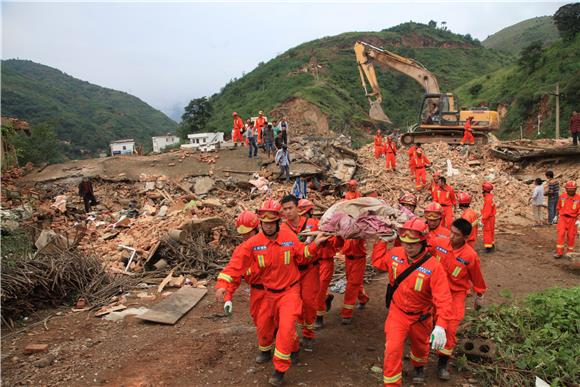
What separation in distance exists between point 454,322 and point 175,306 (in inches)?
154

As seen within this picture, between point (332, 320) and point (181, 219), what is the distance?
5.45 meters

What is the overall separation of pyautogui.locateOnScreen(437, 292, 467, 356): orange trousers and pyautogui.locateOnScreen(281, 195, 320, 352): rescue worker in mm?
1393

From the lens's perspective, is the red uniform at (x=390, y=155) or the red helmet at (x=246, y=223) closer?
the red helmet at (x=246, y=223)

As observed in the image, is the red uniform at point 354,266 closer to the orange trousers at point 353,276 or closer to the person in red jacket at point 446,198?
the orange trousers at point 353,276

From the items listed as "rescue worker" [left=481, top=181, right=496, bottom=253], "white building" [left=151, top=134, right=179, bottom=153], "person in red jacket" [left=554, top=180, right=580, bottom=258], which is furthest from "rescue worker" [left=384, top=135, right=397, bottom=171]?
"white building" [left=151, top=134, right=179, bottom=153]

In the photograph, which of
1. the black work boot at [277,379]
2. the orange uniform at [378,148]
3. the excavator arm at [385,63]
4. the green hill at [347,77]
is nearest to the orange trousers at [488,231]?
the black work boot at [277,379]

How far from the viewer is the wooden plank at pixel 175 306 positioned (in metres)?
5.66

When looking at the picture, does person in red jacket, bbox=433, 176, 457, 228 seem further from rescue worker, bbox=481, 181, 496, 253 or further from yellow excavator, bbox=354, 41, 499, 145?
yellow excavator, bbox=354, 41, 499, 145

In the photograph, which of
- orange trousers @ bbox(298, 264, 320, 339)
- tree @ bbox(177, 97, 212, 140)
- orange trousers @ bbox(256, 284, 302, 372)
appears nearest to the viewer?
orange trousers @ bbox(256, 284, 302, 372)

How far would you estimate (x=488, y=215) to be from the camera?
313 inches

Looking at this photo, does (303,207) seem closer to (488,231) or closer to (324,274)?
(324,274)

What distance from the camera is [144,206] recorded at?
1207cm

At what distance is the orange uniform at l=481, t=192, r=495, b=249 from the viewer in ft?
25.8

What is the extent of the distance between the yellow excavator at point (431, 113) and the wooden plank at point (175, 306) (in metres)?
11.9
